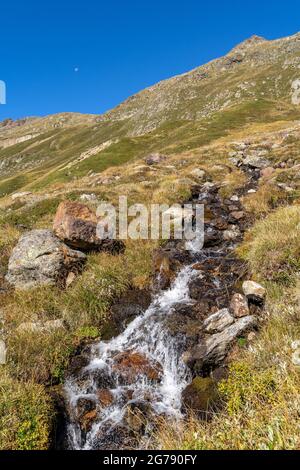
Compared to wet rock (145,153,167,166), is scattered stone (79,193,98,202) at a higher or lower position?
lower

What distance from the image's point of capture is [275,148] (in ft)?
114

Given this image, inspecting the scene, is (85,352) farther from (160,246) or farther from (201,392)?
(160,246)

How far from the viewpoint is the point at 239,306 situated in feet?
32.9

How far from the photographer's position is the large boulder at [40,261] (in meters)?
13.0

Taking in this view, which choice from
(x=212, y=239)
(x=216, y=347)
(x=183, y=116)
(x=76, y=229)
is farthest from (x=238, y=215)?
(x=183, y=116)

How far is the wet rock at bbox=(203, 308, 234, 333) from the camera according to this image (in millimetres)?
9609

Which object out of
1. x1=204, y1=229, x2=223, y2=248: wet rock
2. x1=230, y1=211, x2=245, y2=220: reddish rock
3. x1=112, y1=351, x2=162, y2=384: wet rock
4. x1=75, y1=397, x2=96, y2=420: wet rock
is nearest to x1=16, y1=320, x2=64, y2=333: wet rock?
x1=112, y1=351, x2=162, y2=384: wet rock

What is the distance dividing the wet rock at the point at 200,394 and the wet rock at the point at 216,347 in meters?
0.33

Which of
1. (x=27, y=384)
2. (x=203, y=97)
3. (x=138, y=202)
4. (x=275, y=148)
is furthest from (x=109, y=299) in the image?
(x=203, y=97)

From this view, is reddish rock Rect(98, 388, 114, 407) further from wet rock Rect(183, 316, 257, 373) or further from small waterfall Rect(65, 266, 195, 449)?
wet rock Rect(183, 316, 257, 373)

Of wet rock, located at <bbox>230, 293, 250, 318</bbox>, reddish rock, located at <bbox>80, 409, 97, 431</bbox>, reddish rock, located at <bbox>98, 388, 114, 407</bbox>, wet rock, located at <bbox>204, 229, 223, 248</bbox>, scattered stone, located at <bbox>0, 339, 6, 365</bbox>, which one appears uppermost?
wet rock, located at <bbox>204, 229, 223, 248</bbox>

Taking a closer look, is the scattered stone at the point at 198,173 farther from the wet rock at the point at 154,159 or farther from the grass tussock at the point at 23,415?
the grass tussock at the point at 23,415

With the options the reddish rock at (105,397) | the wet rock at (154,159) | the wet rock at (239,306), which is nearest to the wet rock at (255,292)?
the wet rock at (239,306)

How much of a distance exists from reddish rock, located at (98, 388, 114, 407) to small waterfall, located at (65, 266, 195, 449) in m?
0.08
